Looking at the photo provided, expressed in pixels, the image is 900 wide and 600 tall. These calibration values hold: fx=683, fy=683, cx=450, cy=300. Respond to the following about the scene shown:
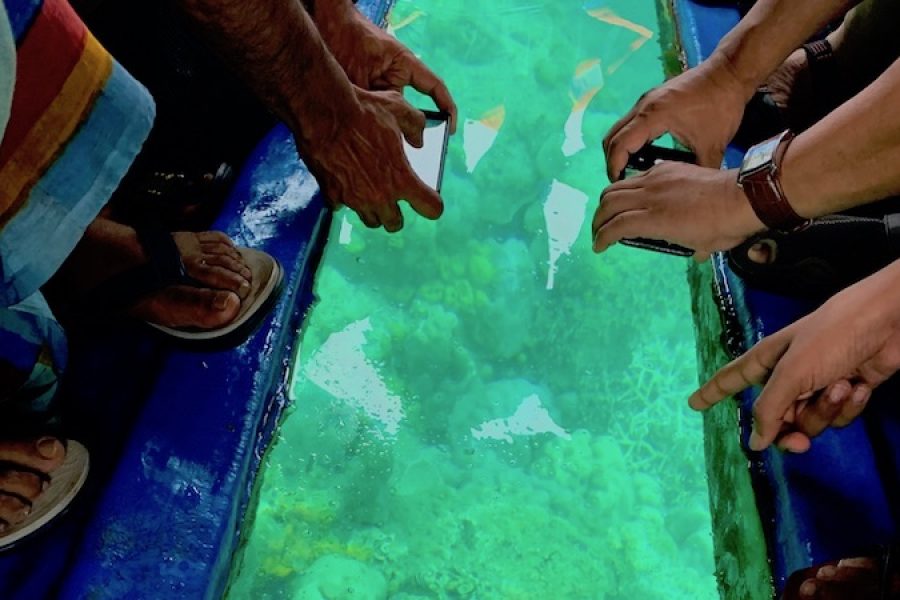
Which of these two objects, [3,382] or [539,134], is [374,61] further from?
[3,382]

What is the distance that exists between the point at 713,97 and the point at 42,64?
1549 mm

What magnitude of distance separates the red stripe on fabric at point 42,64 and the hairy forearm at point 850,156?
1246 mm

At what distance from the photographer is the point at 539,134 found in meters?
2.66

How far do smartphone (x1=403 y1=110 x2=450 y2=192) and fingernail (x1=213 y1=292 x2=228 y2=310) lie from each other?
59cm

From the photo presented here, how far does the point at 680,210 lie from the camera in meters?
1.53

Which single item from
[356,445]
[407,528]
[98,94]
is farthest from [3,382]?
[407,528]

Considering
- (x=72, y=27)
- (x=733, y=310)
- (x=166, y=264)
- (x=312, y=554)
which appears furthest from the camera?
(x=733, y=310)

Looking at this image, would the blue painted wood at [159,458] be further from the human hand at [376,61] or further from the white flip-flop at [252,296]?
the human hand at [376,61]

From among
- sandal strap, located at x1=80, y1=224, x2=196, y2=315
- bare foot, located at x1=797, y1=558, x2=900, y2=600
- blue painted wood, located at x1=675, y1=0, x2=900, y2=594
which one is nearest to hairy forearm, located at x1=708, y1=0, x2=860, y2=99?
blue painted wood, located at x1=675, y1=0, x2=900, y2=594

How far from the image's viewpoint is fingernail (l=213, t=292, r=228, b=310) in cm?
151

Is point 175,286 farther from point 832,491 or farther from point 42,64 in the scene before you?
point 832,491

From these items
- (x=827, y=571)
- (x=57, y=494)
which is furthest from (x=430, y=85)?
(x=827, y=571)

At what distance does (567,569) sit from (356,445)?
2.09 ft

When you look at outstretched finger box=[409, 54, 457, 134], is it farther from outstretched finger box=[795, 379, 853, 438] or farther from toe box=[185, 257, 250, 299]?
outstretched finger box=[795, 379, 853, 438]
